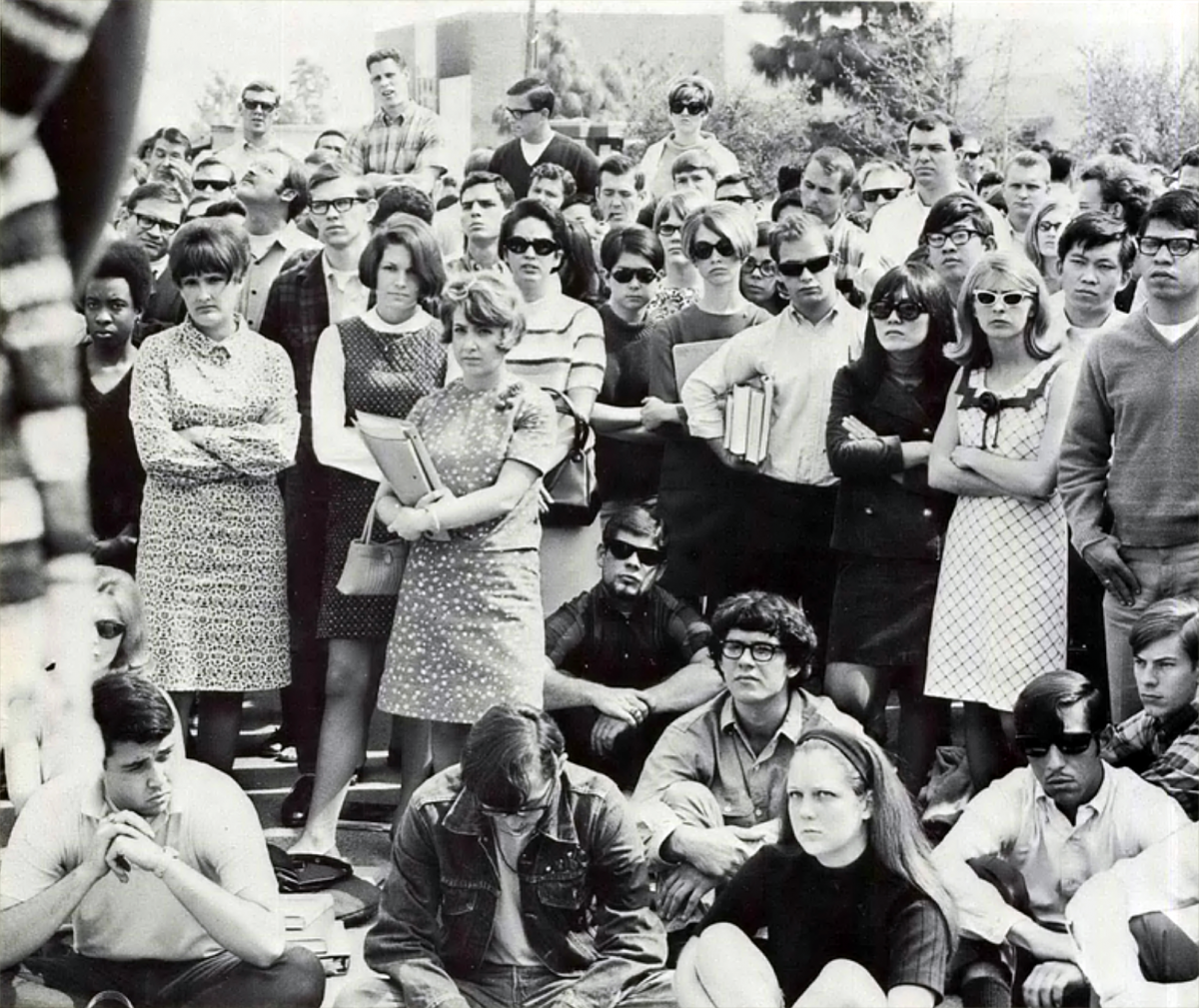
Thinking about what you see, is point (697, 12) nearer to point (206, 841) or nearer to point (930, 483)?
point (930, 483)

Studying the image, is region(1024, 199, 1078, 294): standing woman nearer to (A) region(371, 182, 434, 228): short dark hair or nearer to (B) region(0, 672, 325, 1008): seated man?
(A) region(371, 182, 434, 228): short dark hair

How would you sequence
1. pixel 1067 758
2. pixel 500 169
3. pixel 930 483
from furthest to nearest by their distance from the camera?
pixel 500 169 → pixel 930 483 → pixel 1067 758

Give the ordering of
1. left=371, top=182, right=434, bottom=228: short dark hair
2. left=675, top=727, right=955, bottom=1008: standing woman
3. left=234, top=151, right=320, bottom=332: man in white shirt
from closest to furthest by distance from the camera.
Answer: left=675, top=727, right=955, bottom=1008: standing woman → left=371, top=182, right=434, bottom=228: short dark hair → left=234, top=151, right=320, bottom=332: man in white shirt

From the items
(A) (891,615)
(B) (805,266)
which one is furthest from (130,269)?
(A) (891,615)

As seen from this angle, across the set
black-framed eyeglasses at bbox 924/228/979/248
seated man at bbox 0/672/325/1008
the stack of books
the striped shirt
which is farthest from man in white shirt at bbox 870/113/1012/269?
seated man at bbox 0/672/325/1008

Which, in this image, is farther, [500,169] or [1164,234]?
[500,169]

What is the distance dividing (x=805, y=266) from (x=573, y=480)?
822 millimetres

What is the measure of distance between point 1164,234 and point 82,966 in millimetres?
3166

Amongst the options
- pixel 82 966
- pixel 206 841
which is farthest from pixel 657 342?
pixel 82 966

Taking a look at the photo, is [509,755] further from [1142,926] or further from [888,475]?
[1142,926]

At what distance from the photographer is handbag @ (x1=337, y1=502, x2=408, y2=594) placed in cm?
581

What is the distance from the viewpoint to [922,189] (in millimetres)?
6453

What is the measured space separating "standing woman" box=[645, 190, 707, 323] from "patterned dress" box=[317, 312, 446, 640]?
0.68 m

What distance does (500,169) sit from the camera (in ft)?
21.5
